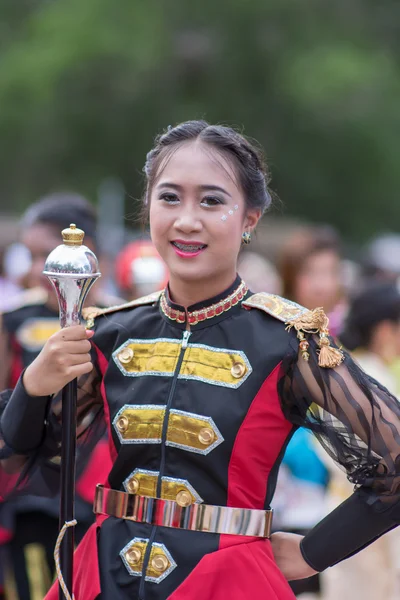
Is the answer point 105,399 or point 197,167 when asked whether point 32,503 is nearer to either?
point 105,399

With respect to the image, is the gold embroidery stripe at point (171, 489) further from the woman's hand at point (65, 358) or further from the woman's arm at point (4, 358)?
the woman's arm at point (4, 358)

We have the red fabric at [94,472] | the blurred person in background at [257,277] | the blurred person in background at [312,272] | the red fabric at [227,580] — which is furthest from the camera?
the blurred person in background at [257,277]

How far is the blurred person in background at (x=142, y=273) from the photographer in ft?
23.2

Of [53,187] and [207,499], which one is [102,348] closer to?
[207,499]

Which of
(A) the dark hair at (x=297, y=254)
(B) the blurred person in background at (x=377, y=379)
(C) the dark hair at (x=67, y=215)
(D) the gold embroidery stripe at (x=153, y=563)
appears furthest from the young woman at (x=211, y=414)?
(A) the dark hair at (x=297, y=254)

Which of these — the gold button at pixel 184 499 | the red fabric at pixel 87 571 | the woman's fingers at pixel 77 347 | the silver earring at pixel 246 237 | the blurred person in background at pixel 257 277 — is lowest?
the blurred person in background at pixel 257 277

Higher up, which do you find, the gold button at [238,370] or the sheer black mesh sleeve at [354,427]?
the gold button at [238,370]

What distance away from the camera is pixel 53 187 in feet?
109

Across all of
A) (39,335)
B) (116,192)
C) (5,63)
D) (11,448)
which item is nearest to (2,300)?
(39,335)

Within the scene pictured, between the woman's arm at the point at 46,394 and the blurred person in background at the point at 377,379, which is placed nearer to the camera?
the woman's arm at the point at 46,394

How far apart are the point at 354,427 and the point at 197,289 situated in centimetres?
56

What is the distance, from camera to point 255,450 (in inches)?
113

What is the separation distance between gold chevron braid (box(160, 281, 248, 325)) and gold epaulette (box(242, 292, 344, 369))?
0.10ft

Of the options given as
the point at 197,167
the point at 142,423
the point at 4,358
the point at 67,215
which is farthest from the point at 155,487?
the point at 67,215
